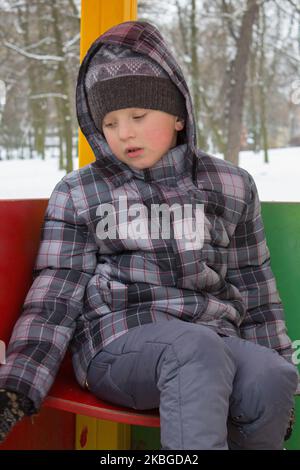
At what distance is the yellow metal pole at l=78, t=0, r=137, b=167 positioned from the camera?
1709 mm

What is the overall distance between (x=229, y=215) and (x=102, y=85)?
42cm

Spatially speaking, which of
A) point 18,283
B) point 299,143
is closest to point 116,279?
point 18,283

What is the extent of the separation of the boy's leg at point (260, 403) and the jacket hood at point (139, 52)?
511 millimetres

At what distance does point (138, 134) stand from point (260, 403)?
0.62 meters

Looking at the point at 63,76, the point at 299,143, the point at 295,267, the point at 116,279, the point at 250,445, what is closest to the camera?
the point at 250,445

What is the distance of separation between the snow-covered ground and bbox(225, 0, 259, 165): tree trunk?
56 millimetres

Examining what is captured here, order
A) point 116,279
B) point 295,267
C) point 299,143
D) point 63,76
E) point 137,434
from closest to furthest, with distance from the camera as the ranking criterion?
point 116,279
point 295,267
point 137,434
point 299,143
point 63,76

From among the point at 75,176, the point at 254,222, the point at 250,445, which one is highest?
the point at 75,176

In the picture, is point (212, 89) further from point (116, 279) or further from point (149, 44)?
point (116, 279)

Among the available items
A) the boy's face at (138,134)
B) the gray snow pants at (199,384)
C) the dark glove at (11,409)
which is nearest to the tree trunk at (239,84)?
the boy's face at (138,134)

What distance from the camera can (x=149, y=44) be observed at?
138 cm

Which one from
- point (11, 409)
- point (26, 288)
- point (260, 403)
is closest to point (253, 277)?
point (260, 403)

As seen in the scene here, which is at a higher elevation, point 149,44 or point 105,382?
point 149,44

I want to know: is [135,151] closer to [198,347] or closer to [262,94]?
[198,347]
